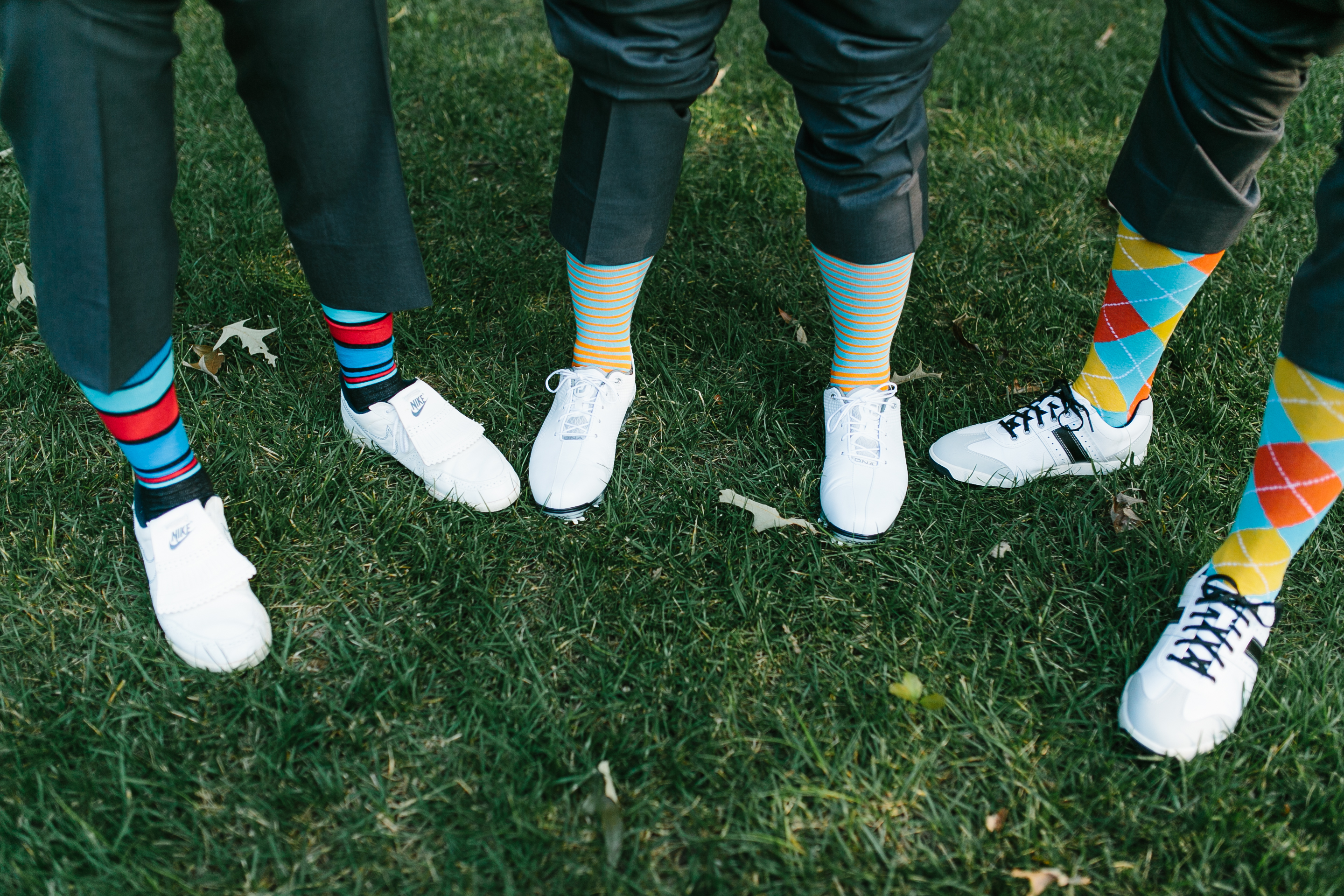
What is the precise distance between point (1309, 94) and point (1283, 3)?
2302mm

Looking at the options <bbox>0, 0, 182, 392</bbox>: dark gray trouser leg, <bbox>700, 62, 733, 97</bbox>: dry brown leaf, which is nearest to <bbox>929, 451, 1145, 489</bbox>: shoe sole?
<bbox>0, 0, 182, 392</bbox>: dark gray trouser leg

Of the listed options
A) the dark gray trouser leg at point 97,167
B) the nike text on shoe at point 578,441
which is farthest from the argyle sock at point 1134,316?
the dark gray trouser leg at point 97,167

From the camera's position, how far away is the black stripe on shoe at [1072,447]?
188cm

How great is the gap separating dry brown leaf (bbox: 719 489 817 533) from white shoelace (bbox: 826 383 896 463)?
0.59 ft

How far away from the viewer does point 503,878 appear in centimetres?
127

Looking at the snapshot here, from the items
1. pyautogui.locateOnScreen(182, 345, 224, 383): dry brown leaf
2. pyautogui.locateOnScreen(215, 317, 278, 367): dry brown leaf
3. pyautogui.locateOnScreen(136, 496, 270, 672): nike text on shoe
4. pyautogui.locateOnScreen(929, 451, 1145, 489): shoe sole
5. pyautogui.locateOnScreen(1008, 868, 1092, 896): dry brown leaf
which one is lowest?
pyautogui.locateOnScreen(182, 345, 224, 383): dry brown leaf

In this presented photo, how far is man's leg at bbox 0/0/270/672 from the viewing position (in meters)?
1.16

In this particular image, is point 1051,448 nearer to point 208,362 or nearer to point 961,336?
point 961,336

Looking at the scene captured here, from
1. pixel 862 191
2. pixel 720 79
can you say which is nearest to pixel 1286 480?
pixel 862 191

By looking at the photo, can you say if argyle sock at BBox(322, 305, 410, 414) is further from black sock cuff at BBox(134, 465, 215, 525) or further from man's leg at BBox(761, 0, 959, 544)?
man's leg at BBox(761, 0, 959, 544)

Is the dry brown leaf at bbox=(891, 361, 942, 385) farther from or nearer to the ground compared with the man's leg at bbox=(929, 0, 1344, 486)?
nearer to the ground

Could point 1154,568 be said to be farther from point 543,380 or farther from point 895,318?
point 543,380

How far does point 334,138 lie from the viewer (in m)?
1.42

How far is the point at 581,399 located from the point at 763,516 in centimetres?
46
